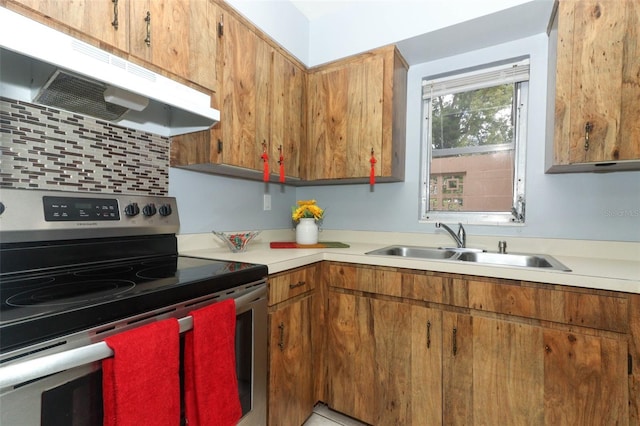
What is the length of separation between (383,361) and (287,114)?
1.55 metres

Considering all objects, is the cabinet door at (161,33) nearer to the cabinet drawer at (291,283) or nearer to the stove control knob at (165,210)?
the stove control knob at (165,210)

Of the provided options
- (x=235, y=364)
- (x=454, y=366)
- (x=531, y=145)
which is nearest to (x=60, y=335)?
(x=235, y=364)

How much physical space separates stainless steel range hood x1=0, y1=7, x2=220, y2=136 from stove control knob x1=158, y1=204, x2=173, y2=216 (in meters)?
0.39

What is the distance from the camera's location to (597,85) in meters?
1.32

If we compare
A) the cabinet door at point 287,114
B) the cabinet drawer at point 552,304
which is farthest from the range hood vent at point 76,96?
the cabinet drawer at point 552,304

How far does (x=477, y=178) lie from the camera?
194cm

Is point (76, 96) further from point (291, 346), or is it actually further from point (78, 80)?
point (291, 346)

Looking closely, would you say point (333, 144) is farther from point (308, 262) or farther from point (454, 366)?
point (454, 366)

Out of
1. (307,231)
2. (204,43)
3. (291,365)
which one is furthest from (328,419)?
(204,43)

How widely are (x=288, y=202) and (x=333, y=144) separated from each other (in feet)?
2.17

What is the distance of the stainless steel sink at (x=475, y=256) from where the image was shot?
155 centimetres

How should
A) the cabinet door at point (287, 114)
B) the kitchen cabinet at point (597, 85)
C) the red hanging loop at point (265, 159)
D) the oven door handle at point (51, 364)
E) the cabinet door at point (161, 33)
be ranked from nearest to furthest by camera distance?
1. the oven door handle at point (51, 364)
2. the cabinet door at point (161, 33)
3. the kitchen cabinet at point (597, 85)
4. the red hanging loop at point (265, 159)
5. the cabinet door at point (287, 114)

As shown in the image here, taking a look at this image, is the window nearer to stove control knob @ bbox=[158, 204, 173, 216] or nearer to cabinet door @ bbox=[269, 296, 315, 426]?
cabinet door @ bbox=[269, 296, 315, 426]

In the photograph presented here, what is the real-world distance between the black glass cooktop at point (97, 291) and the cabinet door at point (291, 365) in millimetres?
344
